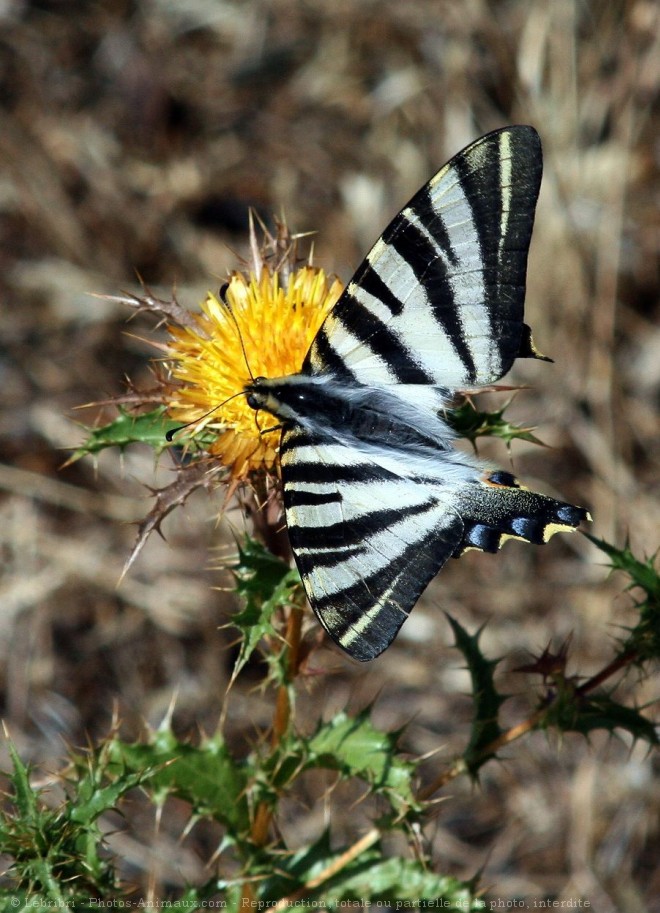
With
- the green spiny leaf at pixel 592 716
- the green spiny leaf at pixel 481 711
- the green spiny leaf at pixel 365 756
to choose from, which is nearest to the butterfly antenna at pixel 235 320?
the green spiny leaf at pixel 481 711

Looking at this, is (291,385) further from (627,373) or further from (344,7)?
(344,7)

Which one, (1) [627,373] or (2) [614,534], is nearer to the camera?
(2) [614,534]

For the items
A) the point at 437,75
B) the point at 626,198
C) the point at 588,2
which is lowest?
the point at 626,198

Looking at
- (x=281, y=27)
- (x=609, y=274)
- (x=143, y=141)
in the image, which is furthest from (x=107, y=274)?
(x=609, y=274)

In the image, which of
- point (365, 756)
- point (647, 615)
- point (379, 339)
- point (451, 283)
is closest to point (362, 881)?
point (365, 756)

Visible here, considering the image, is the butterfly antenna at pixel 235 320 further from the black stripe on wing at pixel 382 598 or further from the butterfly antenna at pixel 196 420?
the black stripe on wing at pixel 382 598

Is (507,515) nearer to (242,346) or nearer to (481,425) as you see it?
(481,425)
